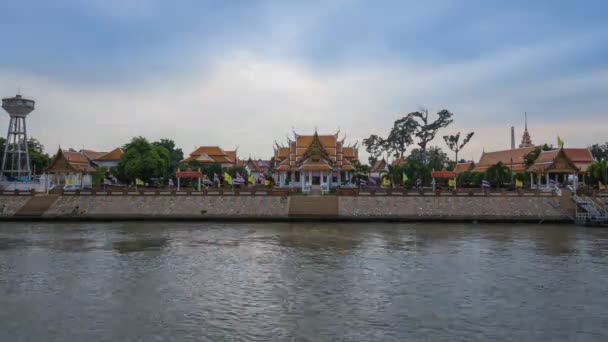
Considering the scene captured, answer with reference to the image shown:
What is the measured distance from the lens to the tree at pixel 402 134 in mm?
63469

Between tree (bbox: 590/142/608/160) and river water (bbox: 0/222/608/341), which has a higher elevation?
tree (bbox: 590/142/608/160)

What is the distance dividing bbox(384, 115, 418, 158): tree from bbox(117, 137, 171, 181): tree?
30.9 meters

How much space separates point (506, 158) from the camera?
59.6 m

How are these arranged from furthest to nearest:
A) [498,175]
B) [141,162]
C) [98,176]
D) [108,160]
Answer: [108,160], [98,176], [141,162], [498,175]

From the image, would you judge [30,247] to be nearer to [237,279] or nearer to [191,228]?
[191,228]

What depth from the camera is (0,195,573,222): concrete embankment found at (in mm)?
35188

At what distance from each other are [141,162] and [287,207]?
63.9 ft

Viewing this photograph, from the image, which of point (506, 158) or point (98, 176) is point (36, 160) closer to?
point (98, 176)

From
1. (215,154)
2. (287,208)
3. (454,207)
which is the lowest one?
(287,208)

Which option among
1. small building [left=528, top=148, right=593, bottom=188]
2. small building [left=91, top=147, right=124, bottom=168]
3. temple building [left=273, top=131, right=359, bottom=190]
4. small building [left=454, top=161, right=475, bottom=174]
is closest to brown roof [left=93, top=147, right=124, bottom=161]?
small building [left=91, top=147, right=124, bottom=168]

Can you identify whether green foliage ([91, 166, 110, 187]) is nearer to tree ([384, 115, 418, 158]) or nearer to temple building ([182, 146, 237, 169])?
temple building ([182, 146, 237, 169])

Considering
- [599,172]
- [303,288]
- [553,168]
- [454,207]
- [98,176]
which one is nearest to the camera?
[303,288]

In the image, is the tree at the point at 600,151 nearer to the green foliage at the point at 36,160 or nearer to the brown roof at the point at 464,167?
the brown roof at the point at 464,167

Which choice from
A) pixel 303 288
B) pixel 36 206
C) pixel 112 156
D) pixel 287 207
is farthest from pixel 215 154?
pixel 303 288
